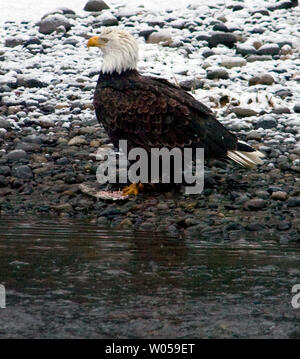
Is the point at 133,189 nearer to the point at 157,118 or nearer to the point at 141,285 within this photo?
the point at 157,118

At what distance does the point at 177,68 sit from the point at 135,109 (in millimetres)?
3845

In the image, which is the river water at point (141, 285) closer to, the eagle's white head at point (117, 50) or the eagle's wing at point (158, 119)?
the eagle's wing at point (158, 119)

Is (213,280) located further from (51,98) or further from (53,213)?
(51,98)

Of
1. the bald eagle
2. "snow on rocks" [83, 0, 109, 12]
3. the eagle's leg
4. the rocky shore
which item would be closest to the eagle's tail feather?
the bald eagle

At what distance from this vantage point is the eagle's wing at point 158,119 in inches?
310

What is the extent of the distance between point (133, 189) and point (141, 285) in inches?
110

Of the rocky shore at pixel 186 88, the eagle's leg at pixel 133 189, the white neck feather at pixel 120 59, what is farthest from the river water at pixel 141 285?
the white neck feather at pixel 120 59

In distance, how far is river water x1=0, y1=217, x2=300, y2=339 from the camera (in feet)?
14.6

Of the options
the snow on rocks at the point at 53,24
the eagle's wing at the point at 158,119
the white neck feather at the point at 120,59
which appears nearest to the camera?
the eagle's wing at the point at 158,119

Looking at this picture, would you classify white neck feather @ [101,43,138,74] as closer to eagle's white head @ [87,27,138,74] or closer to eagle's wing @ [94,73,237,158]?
eagle's white head @ [87,27,138,74]

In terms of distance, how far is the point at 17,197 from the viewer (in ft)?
26.0

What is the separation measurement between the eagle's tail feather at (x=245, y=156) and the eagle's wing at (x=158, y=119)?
7cm

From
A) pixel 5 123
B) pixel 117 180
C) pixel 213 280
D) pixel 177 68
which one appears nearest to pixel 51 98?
pixel 5 123
